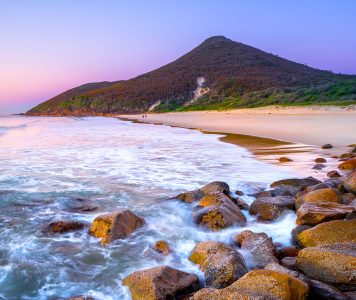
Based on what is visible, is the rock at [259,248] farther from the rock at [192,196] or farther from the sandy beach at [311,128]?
the sandy beach at [311,128]

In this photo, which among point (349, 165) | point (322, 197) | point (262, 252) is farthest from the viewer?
point (349, 165)

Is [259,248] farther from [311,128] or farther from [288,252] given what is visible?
[311,128]

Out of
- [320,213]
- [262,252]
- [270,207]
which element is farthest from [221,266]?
[270,207]

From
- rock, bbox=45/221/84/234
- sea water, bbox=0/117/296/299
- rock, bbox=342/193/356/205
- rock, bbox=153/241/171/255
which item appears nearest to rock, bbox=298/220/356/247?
sea water, bbox=0/117/296/299

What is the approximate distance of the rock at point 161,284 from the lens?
11.9ft

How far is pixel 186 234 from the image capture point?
575 centimetres

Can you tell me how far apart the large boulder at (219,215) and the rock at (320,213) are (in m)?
0.99

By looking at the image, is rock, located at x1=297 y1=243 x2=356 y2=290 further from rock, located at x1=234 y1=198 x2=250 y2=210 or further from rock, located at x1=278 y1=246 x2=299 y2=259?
rock, located at x1=234 y1=198 x2=250 y2=210

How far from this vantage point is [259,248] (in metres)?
4.60

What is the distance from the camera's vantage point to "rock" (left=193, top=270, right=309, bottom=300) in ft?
10.2

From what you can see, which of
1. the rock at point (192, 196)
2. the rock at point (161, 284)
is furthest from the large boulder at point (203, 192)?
the rock at point (161, 284)

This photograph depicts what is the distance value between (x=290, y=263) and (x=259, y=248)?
0.48 meters

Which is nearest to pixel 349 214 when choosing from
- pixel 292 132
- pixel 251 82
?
pixel 292 132

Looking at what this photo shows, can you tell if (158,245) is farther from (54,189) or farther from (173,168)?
(173,168)
